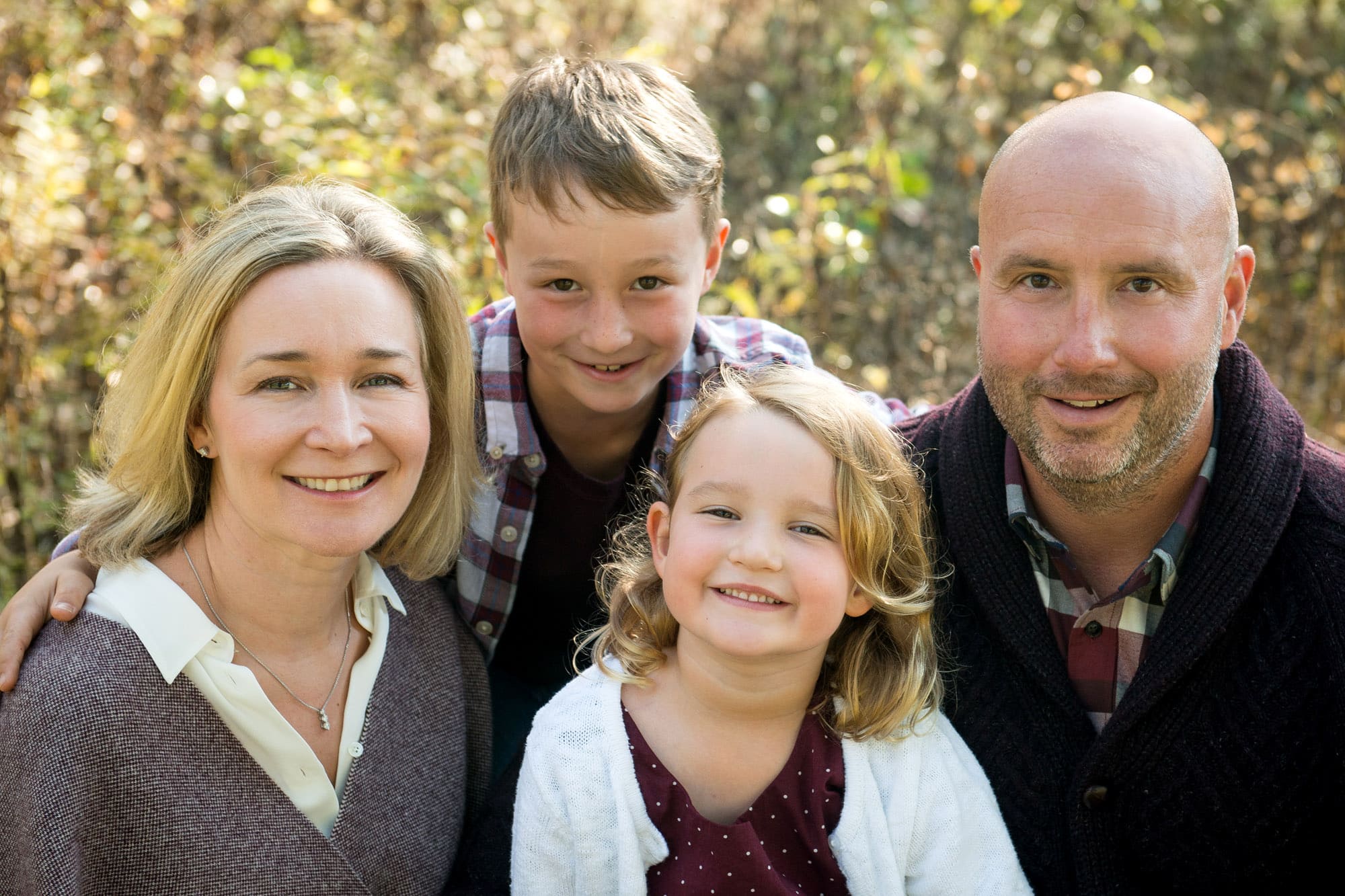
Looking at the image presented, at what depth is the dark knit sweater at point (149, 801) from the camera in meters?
2.17

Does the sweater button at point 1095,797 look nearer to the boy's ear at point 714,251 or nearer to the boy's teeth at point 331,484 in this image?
the boy's ear at point 714,251

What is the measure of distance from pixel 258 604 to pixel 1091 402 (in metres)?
1.68

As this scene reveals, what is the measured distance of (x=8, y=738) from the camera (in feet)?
7.31

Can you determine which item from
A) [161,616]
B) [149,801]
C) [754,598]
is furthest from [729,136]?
[149,801]

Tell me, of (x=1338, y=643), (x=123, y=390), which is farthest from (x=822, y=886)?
(x=123, y=390)

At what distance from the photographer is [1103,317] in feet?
7.77

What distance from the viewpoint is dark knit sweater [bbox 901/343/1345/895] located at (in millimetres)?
2379

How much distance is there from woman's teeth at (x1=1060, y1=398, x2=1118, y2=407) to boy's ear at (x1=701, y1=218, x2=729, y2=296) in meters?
0.97

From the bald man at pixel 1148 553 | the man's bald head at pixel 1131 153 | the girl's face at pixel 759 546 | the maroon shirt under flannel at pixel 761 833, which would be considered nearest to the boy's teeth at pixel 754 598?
the girl's face at pixel 759 546

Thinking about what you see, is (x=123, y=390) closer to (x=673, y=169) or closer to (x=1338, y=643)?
(x=673, y=169)

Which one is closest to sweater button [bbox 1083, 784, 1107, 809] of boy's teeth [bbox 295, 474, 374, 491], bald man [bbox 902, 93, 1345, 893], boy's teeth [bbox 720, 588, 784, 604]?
bald man [bbox 902, 93, 1345, 893]

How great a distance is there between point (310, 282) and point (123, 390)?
0.50 m

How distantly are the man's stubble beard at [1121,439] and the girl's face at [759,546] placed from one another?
0.43 meters

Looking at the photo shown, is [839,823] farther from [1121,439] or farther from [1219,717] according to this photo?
[1121,439]
